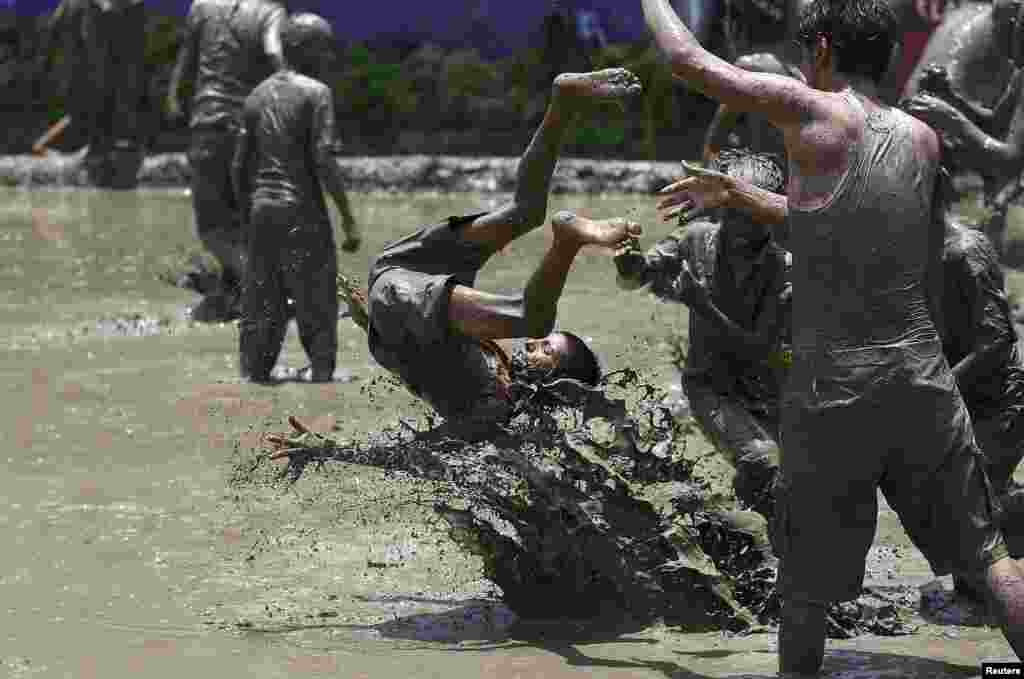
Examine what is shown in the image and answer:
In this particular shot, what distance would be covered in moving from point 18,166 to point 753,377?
49.8 feet

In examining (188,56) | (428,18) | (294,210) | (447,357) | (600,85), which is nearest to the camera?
(600,85)

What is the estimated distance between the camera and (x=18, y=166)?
20.1 m

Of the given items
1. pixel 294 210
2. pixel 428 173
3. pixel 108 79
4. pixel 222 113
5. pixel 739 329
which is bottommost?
pixel 428 173

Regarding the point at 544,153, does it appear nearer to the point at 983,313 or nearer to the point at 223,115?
the point at 983,313

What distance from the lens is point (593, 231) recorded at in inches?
209

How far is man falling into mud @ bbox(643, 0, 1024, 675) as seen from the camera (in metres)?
4.89

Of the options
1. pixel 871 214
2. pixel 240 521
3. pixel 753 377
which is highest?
pixel 871 214

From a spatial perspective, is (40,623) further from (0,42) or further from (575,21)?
(0,42)

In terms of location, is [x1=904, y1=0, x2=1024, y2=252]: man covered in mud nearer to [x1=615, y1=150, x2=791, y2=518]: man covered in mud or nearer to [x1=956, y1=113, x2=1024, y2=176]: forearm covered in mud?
[x1=956, y1=113, x2=1024, y2=176]: forearm covered in mud

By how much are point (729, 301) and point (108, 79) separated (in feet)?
49.8

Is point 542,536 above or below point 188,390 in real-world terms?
above

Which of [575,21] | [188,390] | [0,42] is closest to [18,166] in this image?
[0,42]

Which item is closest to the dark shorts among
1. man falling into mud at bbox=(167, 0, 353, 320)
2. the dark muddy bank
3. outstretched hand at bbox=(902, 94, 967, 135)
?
outstretched hand at bbox=(902, 94, 967, 135)

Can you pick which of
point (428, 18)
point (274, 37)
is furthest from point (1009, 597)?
point (428, 18)
